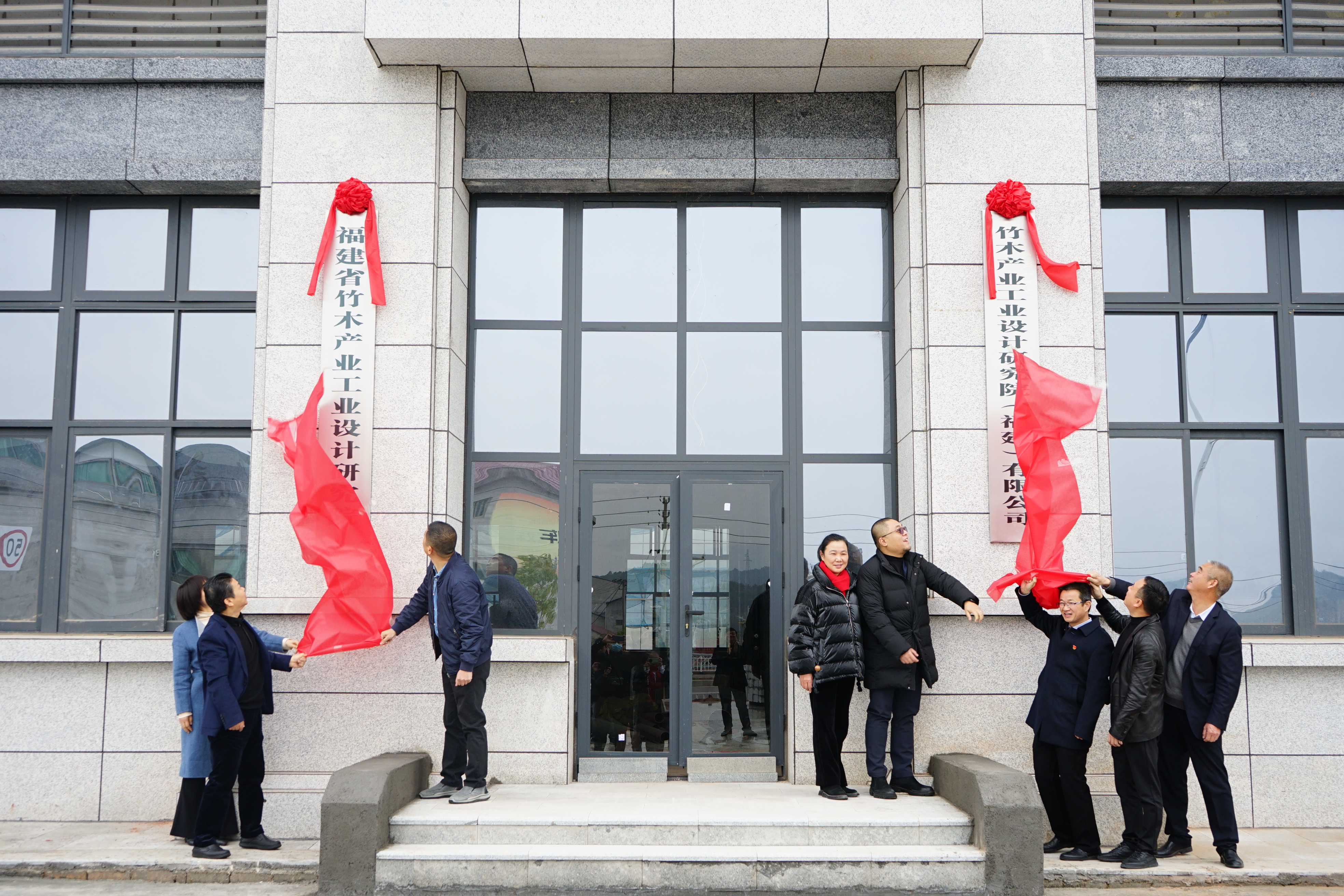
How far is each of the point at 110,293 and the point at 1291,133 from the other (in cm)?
1046

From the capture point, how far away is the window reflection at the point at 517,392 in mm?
9141

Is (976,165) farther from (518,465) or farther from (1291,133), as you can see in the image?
(518,465)

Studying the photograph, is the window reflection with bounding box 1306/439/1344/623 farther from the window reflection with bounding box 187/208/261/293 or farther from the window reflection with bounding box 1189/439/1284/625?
the window reflection with bounding box 187/208/261/293

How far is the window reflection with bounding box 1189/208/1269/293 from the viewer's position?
932cm

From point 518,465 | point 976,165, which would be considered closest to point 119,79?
point 518,465

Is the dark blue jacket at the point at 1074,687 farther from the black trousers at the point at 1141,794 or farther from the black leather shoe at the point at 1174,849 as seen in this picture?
the black leather shoe at the point at 1174,849

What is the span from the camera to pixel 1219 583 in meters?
7.26

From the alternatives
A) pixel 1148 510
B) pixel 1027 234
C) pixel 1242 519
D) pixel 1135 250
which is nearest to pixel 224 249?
pixel 1027 234

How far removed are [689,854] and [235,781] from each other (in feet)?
10.8

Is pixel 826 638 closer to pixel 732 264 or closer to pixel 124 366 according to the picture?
pixel 732 264

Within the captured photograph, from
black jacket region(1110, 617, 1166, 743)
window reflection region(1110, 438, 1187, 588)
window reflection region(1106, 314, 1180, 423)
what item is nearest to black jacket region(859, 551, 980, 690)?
black jacket region(1110, 617, 1166, 743)

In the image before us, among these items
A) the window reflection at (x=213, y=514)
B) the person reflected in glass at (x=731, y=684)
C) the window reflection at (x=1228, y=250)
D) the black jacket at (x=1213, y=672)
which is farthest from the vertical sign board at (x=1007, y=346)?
the window reflection at (x=213, y=514)

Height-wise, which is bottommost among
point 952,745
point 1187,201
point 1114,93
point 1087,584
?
point 952,745

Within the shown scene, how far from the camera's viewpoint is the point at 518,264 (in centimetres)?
934
